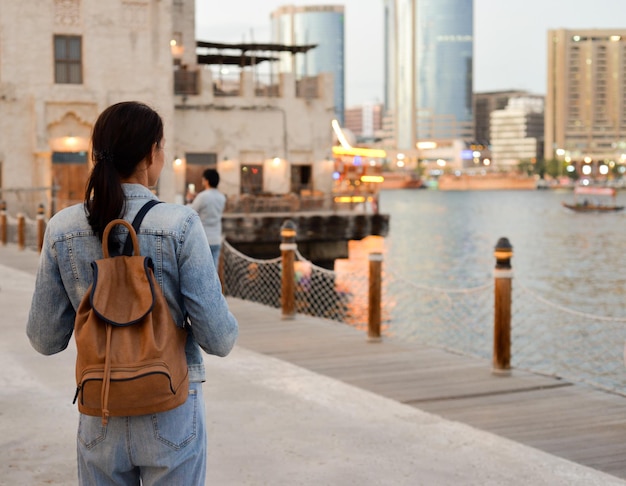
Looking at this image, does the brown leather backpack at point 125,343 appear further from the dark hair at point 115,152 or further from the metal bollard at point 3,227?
the metal bollard at point 3,227

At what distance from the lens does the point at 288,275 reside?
1325cm

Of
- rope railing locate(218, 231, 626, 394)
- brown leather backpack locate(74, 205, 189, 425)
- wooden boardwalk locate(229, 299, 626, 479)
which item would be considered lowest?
rope railing locate(218, 231, 626, 394)

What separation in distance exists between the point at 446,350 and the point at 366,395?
2579 mm

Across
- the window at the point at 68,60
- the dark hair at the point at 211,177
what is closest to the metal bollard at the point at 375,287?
the dark hair at the point at 211,177

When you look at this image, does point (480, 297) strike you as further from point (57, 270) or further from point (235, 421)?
point (57, 270)

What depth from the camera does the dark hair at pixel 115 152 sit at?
120 inches

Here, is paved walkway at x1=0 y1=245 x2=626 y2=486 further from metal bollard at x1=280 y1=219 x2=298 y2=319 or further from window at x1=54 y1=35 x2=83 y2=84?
window at x1=54 y1=35 x2=83 y2=84

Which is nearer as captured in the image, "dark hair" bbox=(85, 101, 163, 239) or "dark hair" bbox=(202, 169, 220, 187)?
"dark hair" bbox=(85, 101, 163, 239)

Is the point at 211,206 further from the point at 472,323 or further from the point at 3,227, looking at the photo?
the point at 472,323

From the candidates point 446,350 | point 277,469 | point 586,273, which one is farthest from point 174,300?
point 586,273

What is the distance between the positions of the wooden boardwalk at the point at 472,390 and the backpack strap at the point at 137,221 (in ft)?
13.2

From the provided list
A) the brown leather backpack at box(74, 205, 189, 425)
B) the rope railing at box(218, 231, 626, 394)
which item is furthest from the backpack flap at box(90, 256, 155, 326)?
the rope railing at box(218, 231, 626, 394)

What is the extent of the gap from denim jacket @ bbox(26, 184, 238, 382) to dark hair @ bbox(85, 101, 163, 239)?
5 cm

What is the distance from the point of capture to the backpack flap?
9.36 feet
